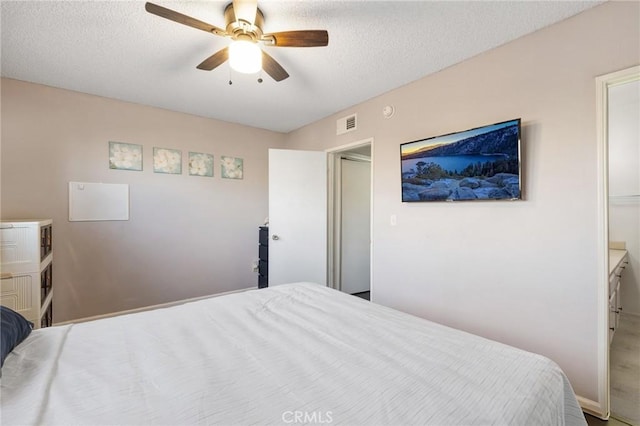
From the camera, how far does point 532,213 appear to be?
6.17 ft

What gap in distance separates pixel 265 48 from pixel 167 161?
1.99m

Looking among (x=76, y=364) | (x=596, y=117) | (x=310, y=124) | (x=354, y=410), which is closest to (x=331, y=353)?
(x=354, y=410)

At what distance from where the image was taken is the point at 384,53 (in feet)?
7.01

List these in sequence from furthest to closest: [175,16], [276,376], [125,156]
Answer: [125,156], [175,16], [276,376]

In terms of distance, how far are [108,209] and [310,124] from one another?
8.57 ft

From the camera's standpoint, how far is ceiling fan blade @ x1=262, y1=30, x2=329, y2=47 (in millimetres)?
1562

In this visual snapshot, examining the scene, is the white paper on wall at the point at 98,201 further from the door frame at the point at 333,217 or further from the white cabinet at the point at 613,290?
the white cabinet at the point at 613,290

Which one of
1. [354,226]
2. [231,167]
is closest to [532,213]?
[354,226]

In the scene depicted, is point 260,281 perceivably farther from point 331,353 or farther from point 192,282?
point 331,353

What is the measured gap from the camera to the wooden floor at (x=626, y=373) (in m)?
1.68

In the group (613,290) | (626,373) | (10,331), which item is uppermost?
(10,331)

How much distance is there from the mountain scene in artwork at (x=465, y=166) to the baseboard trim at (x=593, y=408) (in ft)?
4.23

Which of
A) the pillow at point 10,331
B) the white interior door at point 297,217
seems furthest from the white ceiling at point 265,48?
the pillow at point 10,331

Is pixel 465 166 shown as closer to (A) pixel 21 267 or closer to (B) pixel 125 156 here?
(A) pixel 21 267
